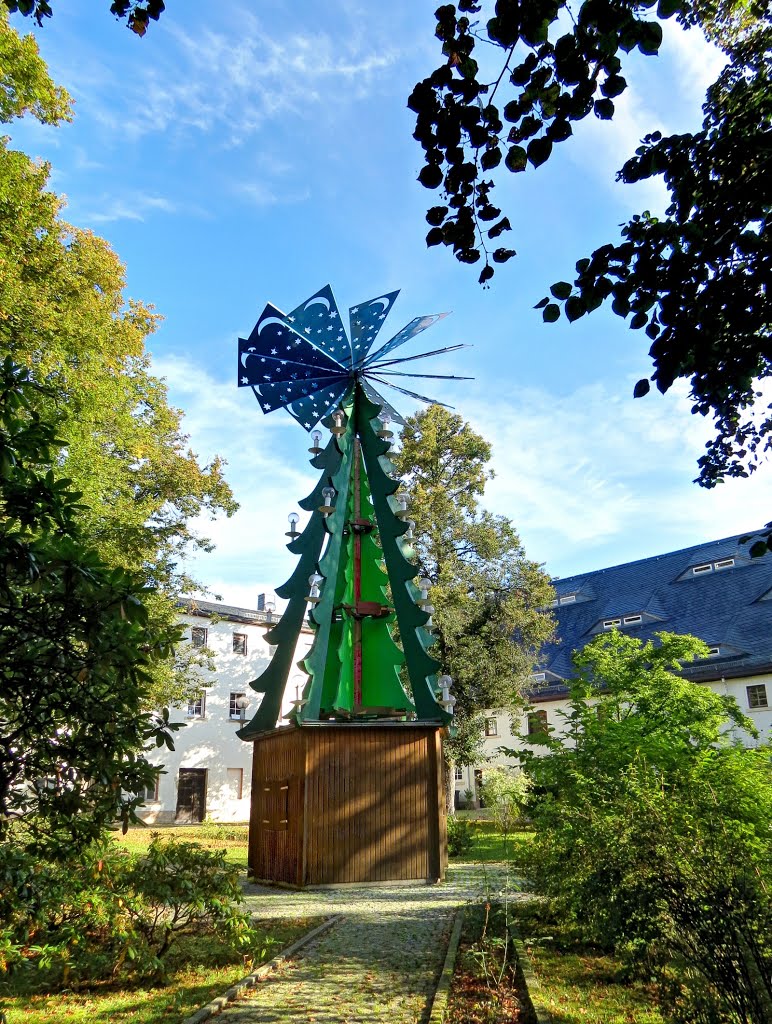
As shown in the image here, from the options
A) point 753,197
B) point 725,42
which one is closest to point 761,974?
point 753,197

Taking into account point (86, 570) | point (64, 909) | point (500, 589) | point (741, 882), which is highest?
point (500, 589)

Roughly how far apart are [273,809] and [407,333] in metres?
10.0

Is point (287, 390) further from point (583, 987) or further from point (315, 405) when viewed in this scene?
point (583, 987)

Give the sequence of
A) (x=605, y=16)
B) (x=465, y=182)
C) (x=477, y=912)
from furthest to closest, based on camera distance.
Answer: (x=477, y=912)
(x=465, y=182)
(x=605, y=16)

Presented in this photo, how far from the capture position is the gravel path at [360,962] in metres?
5.60

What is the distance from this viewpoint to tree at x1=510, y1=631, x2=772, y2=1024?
14.1 feet

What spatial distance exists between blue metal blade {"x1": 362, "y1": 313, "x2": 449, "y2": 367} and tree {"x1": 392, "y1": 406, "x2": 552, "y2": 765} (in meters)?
8.96

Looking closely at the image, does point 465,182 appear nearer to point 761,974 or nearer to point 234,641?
point 761,974

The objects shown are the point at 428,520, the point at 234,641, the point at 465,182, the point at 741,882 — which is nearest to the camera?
the point at 465,182

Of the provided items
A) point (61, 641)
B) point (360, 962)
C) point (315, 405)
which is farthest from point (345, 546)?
point (61, 641)

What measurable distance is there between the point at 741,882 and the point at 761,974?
47cm

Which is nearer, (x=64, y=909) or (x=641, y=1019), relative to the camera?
(x=641, y=1019)

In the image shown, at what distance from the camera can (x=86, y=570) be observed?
3547 millimetres

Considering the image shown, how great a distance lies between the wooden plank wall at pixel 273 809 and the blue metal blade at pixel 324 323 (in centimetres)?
783
